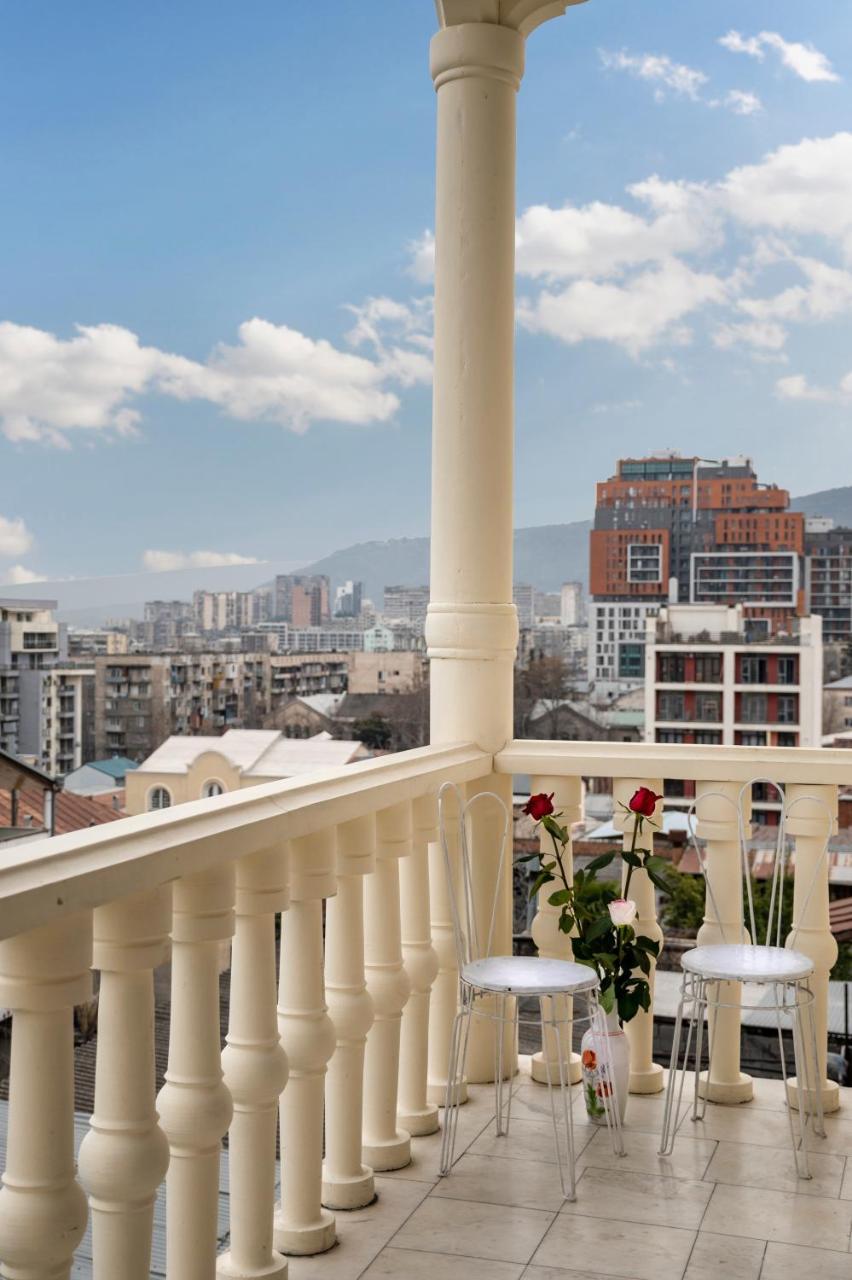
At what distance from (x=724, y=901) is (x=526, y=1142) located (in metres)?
0.81

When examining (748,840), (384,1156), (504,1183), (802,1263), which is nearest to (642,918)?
(748,840)

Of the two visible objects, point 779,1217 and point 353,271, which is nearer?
point 779,1217

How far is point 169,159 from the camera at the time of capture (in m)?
3.04

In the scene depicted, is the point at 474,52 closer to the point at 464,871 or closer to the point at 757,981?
the point at 464,871

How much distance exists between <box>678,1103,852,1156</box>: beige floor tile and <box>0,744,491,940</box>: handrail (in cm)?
117

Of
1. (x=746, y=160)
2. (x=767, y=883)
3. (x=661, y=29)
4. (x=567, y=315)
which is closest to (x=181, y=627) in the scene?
(x=767, y=883)

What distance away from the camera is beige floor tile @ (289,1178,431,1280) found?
239 cm

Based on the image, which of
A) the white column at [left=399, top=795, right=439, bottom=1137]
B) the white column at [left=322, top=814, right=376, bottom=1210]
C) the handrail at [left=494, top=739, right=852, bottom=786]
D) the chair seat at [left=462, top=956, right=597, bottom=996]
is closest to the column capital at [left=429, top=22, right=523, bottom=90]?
the handrail at [left=494, top=739, right=852, bottom=786]

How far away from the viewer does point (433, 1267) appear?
7.95 feet

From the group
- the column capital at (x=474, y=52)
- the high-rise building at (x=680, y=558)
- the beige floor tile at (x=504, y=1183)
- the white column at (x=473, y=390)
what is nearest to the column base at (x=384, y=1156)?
the beige floor tile at (x=504, y=1183)

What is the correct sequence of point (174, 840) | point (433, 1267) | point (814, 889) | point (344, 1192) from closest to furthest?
1. point (174, 840)
2. point (433, 1267)
3. point (344, 1192)
4. point (814, 889)

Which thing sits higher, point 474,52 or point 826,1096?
point 474,52

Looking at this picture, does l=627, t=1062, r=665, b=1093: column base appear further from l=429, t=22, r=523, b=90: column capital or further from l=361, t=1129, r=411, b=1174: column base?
l=429, t=22, r=523, b=90: column capital

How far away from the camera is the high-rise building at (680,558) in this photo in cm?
414
